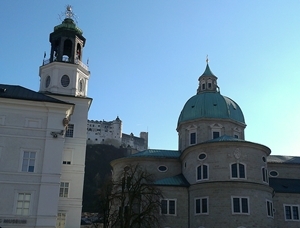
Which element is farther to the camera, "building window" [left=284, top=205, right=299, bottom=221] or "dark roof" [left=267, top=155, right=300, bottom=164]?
"dark roof" [left=267, top=155, right=300, bottom=164]

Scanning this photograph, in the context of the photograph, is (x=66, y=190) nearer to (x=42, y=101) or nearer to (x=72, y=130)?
(x=72, y=130)

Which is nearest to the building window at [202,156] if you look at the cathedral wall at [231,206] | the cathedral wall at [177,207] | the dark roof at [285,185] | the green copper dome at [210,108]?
the cathedral wall at [231,206]

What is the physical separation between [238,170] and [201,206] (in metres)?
5.07

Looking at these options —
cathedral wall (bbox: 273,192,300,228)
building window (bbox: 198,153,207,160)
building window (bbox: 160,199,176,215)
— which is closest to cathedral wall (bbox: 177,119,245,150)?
building window (bbox: 198,153,207,160)

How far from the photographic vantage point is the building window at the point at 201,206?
121ft

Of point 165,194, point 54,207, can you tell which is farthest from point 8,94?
point 165,194

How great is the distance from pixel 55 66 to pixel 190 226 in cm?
2050

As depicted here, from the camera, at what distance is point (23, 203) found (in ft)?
79.8

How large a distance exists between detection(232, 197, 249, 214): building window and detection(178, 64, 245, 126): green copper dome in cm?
1263

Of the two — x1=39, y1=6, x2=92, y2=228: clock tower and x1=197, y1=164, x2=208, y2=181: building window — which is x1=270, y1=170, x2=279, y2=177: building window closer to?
x1=197, y1=164, x2=208, y2=181: building window

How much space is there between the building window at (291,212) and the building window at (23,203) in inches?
1113

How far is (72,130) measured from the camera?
33125mm

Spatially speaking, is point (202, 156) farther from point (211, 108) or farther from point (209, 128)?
point (211, 108)

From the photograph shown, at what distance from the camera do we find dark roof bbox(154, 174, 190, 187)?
39812mm
